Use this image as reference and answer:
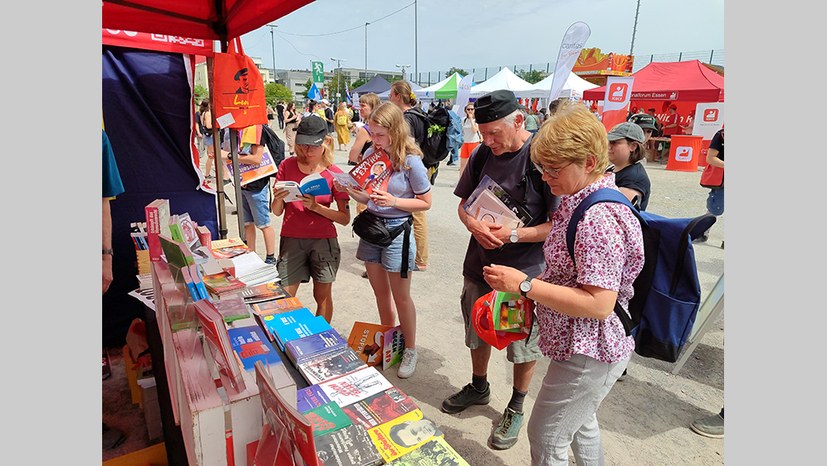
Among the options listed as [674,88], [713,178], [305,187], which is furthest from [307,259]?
[674,88]

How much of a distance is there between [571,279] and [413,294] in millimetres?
3079

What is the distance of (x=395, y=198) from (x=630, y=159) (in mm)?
1534

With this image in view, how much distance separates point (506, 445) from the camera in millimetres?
2520

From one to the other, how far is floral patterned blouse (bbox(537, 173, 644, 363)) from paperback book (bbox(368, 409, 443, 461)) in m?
0.56

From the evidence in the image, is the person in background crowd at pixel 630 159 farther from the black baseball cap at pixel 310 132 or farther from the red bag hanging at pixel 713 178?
the red bag hanging at pixel 713 178

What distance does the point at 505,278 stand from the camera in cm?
170

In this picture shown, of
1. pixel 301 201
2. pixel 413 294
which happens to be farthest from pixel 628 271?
pixel 413 294

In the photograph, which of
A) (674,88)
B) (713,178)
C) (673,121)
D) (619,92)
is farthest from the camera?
(673,121)

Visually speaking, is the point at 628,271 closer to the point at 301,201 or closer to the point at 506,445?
the point at 506,445

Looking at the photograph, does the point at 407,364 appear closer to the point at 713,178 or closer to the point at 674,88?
the point at 713,178

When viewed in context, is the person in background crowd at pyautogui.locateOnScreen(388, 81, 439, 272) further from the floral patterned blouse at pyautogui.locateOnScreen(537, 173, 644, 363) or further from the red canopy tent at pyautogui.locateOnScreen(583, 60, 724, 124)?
the red canopy tent at pyautogui.locateOnScreen(583, 60, 724, 124)

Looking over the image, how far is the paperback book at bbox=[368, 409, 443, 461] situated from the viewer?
4.60ft

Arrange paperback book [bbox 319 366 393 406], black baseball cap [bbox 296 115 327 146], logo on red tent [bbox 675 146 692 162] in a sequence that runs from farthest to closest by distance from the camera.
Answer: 1. logo on red tent [bbox 675 146 692 162]
2. black baseball cap [bbox 296 115 327 146]
3. paperback book [bbox 319 366 393 406]

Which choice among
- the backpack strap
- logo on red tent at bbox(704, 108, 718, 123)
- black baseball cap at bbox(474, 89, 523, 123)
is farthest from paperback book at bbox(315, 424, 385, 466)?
logo on red tent at bbox(704, 108, 718, 123)
